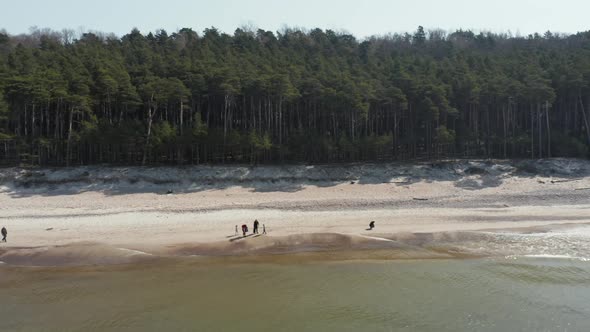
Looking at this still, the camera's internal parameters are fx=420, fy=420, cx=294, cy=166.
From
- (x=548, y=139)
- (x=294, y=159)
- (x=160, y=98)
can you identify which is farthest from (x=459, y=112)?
(x=160, y=98)

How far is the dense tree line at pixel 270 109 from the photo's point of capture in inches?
1882

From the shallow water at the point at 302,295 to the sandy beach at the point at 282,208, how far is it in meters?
2.97

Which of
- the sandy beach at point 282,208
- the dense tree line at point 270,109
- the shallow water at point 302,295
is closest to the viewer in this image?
the shallow water at point 302,295

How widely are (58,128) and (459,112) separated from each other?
178 ft

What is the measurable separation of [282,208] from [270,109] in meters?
22.6

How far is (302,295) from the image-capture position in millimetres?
17734

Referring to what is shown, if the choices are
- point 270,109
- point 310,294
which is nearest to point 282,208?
point 310,294

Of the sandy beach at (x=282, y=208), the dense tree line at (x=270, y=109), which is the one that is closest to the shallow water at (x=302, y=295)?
the sandy beach at (x=282, y=208)

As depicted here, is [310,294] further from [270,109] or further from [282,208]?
[270,109]

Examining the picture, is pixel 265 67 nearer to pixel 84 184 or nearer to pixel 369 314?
pixel 84 184

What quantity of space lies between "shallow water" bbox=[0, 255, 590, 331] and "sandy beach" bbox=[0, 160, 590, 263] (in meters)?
2.97

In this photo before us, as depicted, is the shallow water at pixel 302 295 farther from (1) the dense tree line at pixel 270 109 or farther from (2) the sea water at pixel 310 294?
(1) the dense tree line at pixel 270 109

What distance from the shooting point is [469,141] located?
57.0 metres

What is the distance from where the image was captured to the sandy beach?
83.7 feet
